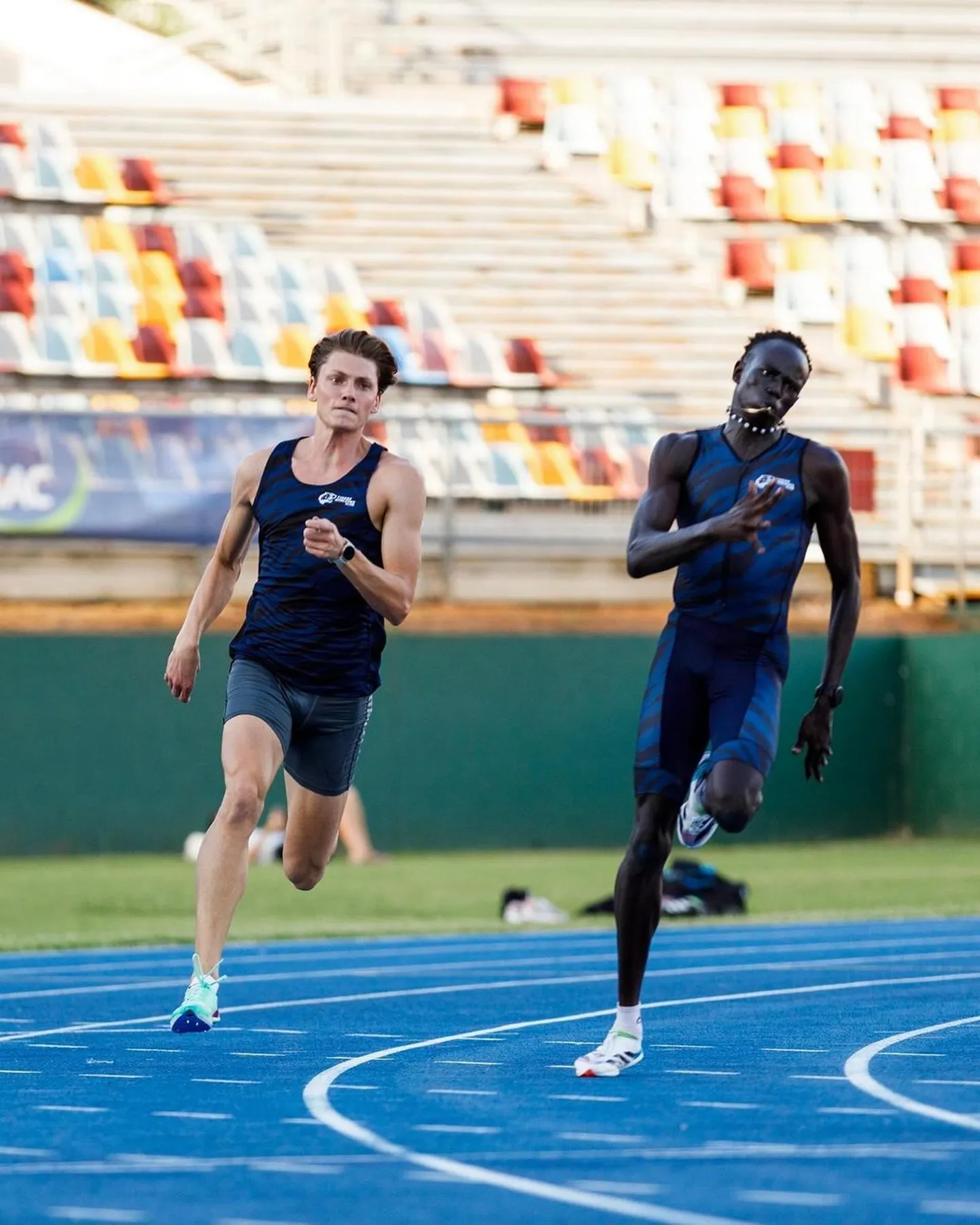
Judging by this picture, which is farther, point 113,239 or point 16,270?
point 113,239

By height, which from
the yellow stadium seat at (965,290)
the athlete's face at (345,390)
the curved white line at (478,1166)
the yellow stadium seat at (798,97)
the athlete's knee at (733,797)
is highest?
the yellow stadium seat at (798,97)

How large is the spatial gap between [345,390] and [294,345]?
18.2 meters

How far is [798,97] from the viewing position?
30.9 meters

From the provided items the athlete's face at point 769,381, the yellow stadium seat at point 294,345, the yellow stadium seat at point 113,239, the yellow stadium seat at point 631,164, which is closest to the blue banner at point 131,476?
the yellow stadium seat at point 294,345

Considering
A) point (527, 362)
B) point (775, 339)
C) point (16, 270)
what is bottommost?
point (775, 339)

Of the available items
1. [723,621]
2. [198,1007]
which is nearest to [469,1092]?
[198,1007]

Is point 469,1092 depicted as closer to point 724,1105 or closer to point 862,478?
point 724,1105

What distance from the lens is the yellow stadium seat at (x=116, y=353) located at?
2541 cm

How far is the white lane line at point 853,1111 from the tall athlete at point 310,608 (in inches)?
90.3

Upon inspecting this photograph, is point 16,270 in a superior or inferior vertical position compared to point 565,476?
superior

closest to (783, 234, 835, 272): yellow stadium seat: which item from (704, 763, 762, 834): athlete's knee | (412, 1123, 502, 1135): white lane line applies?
(704, 763, 762, 834): athlete's knee

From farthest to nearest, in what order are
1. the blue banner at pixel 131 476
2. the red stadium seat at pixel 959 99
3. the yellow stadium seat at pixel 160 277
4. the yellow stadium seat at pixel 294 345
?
1. the red stadium seat at pixel 959 99
2. the yellow stadium seat at pixel 160 277
3. the yellow stadium seat at pixel 294 345
4. the blue banner at pixel 131 476

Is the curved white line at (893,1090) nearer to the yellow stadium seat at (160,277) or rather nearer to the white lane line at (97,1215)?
the white lane line at (97,1215)

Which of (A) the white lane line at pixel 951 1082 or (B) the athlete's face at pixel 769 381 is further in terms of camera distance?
(B) the athlete's face at pixel 769 381
